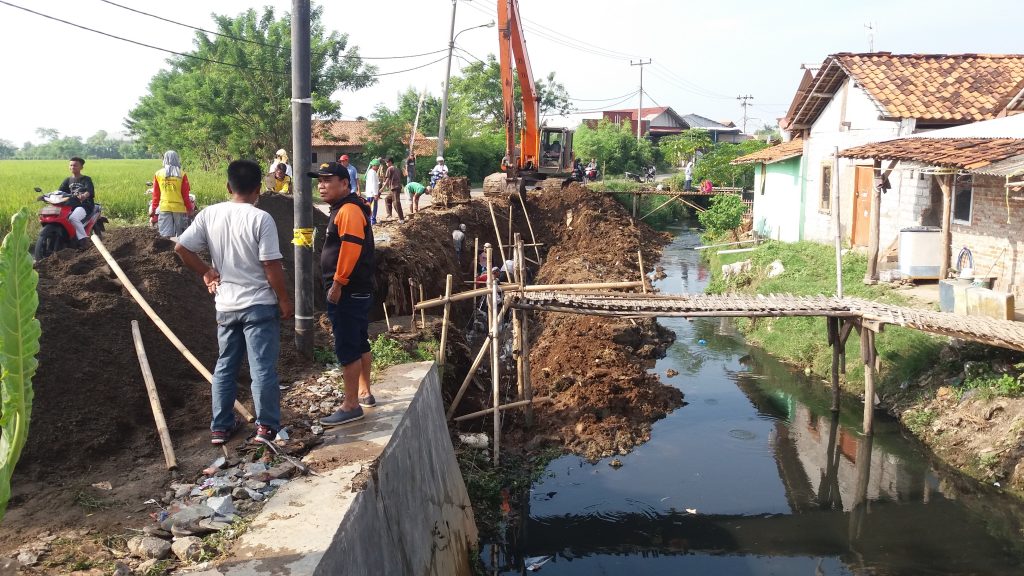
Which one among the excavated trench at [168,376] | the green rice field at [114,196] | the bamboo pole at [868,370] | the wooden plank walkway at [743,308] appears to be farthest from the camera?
the green rice field at [114,196]

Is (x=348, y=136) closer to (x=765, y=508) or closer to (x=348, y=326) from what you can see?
(x=765, y=508)

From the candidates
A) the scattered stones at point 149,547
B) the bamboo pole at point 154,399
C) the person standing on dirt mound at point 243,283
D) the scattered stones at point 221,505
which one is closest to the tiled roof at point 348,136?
the bamboo pole at point 154,399

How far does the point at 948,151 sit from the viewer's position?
11.4m

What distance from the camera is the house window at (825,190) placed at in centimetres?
1881

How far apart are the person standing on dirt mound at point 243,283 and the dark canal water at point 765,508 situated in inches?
135

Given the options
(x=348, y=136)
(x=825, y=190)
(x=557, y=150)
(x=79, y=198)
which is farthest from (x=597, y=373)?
(x=348, y=136)

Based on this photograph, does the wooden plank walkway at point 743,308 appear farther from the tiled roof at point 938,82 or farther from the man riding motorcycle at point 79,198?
the tiled roof at point 938,82

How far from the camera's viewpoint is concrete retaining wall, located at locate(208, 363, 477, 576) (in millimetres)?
3732

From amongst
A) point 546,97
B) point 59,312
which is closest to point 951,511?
point 59,312

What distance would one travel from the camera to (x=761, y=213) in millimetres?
24453

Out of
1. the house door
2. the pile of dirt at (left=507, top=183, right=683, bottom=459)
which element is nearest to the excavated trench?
the pile of dirt at (left=507, top=183, right=683, bottom=459)

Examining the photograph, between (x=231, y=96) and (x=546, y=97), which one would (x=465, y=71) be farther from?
(x=231, y=96)

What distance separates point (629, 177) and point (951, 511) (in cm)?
3754

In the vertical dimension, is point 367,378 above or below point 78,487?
above
